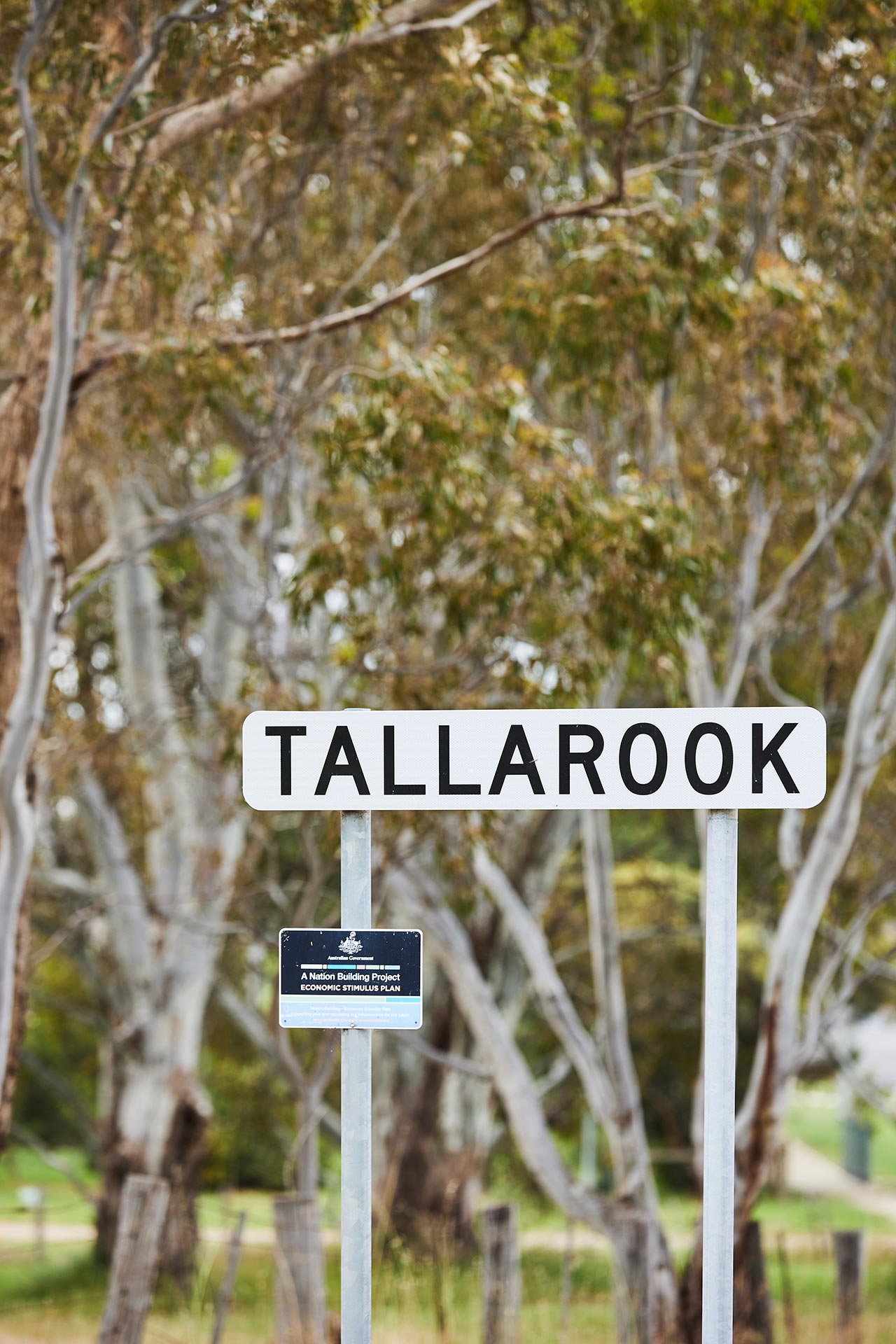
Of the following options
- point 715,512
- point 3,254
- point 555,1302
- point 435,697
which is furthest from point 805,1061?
point 3,254

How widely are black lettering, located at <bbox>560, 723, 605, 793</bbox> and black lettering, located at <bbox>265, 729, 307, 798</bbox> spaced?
0.60 metres

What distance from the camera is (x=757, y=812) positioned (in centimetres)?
1585

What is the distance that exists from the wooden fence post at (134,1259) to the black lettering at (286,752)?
339 centimetres

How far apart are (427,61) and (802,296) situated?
229 centimetres

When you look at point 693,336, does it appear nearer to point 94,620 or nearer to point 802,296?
point 802,296

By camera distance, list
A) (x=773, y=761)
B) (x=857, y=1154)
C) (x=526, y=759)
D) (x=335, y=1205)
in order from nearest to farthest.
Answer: (x=773, y=761) < (x=526, y=759) < (x=335, y=1205) < (x=857, y=1154)

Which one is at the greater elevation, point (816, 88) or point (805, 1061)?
point (816, 88)

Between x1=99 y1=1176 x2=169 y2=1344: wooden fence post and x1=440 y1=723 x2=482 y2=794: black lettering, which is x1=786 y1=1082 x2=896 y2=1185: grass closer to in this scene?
x1=99 y1=1176 x2=169 y2=1344: wooden fence post

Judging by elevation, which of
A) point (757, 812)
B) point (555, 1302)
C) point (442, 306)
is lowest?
point (555, 1302)

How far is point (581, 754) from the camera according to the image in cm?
360

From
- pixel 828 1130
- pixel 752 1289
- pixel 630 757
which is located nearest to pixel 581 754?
pixel 630 757

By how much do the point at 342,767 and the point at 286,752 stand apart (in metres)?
0.14

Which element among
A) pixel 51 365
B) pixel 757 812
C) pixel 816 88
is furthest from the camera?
pixel 757 812

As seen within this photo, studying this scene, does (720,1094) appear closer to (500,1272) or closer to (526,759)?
(526,759)
